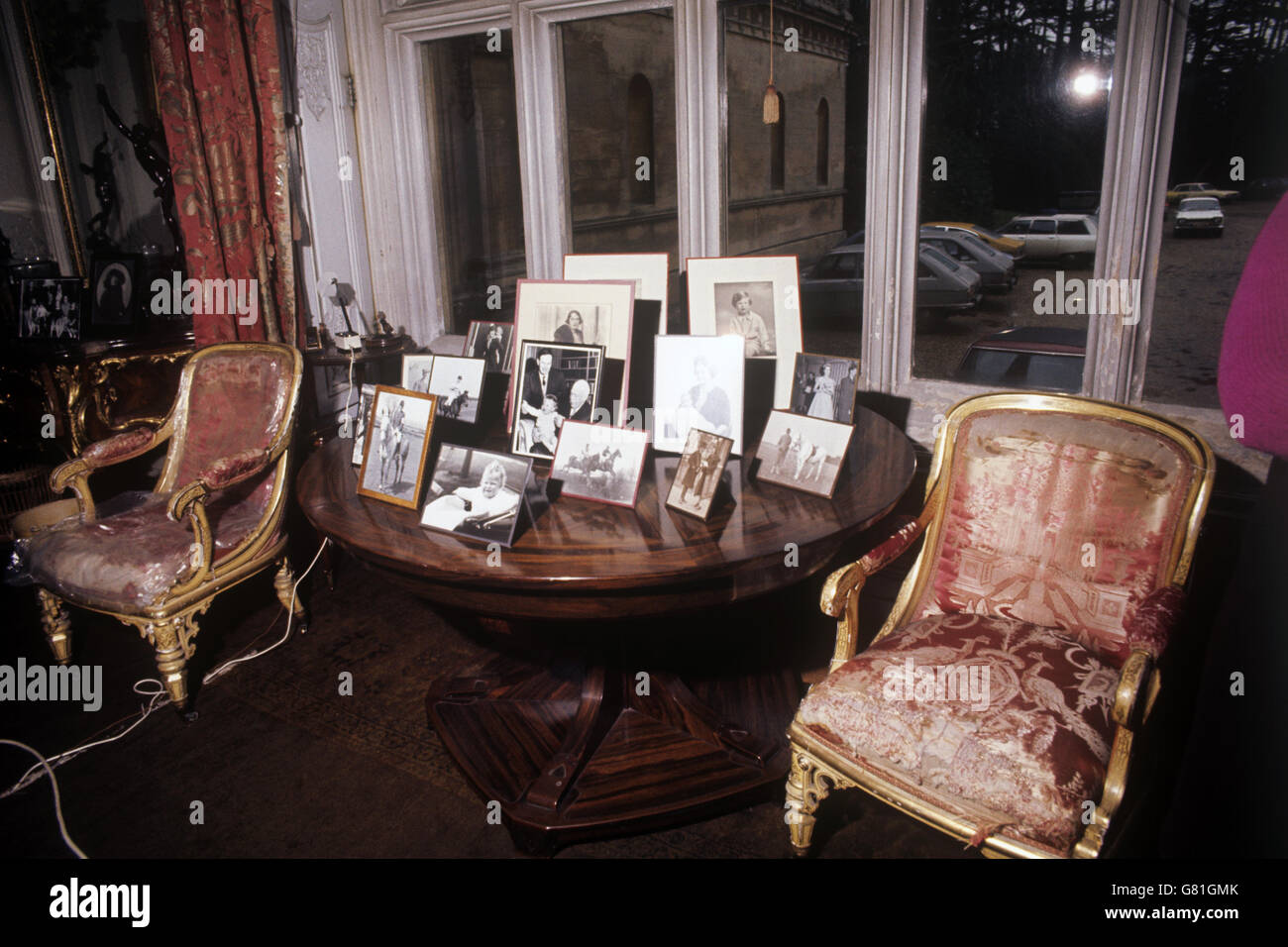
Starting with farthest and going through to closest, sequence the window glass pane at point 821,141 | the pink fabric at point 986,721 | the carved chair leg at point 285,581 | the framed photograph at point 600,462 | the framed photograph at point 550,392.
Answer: the carved chair leg at point 285,581 < the window glass pane at point 821,141 < the framed photograph at point 550,392 < the framed photograph at point 600,462 < the pink fabric at point 986,721

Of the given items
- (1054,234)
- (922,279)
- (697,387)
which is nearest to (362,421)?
(697,387)

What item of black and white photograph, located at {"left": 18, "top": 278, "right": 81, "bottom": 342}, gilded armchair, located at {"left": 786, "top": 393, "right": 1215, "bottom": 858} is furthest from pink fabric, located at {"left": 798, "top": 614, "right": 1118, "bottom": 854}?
black and white photograph, located at {"left": 18, "top": 278, "right": 81, "bottom": 342}

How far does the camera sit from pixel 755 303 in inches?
90.7

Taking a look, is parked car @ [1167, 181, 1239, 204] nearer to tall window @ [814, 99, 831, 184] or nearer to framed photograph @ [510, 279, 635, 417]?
tall window @ [814, 99, 831, 184]

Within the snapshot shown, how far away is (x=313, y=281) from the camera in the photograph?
3590 mm

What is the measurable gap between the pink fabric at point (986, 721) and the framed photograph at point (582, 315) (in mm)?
1001

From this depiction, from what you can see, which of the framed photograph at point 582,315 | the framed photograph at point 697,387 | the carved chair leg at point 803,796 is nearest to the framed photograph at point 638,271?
the framed photograph at point 582,315

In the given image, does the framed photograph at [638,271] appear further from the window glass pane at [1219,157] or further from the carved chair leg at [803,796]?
the window glass pane at [1219,157]

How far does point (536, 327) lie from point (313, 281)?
1801 mm

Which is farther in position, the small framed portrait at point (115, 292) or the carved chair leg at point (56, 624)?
the small framed portrait at point (115, 292)

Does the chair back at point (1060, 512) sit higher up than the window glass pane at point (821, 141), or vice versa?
the window glass pane at point (821, 141)

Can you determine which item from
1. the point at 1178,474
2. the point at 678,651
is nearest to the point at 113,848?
the point at 678,651

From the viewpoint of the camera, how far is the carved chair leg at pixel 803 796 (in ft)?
5.79

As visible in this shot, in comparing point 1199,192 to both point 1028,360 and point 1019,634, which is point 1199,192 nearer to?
point 1028,360
